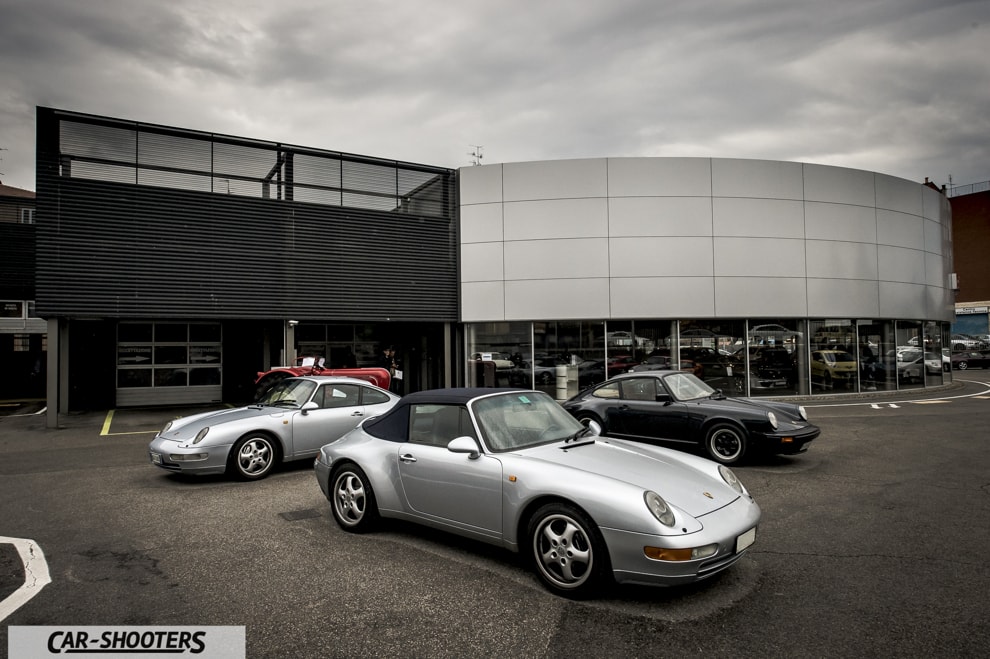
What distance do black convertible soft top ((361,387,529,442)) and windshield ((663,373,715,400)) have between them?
166 inches

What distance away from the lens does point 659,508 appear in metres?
3.60

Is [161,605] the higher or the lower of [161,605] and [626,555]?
the lower

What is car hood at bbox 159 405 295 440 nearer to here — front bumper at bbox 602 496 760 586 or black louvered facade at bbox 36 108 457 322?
front bumper at bbox 602 496 760 586

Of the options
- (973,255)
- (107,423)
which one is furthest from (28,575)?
(973,255)

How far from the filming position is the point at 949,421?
12000 millimetres

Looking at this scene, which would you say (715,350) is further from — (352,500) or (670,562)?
(670,562)

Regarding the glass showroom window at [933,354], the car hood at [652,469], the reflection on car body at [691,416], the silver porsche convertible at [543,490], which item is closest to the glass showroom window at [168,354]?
the reflection on car body at [691,416]

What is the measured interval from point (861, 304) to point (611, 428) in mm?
13844

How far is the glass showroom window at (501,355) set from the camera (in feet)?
57.2

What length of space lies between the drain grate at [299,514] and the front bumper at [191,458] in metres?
1.85

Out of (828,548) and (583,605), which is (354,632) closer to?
(583,605)

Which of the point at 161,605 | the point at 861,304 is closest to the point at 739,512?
the point at 161,605

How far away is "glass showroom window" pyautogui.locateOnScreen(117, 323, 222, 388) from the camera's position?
17.8 meters

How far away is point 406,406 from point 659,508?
8.15 ft
